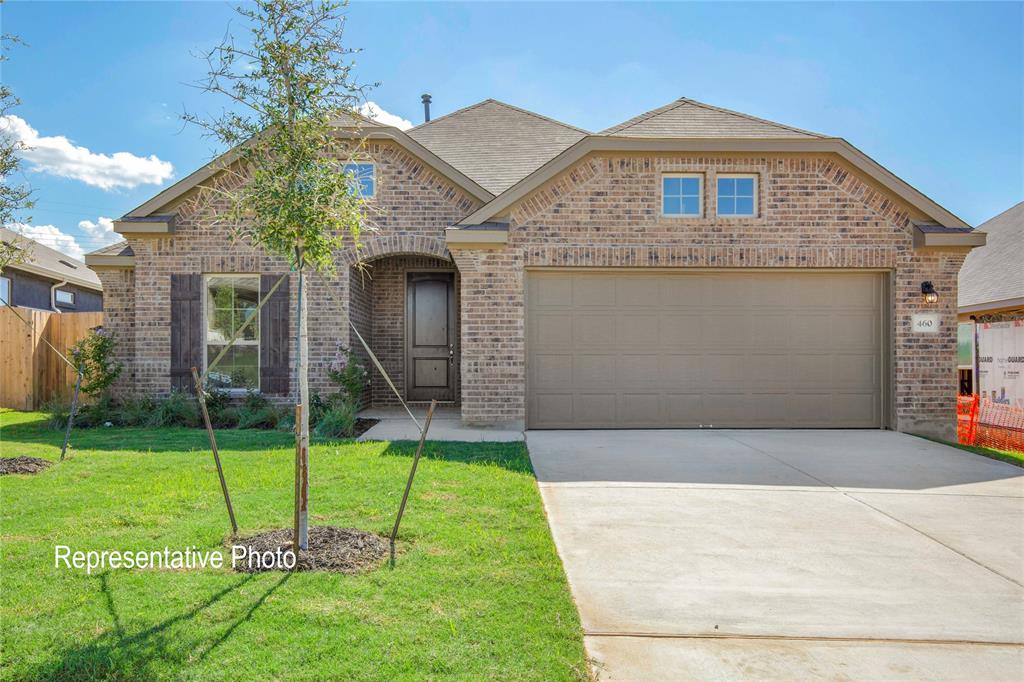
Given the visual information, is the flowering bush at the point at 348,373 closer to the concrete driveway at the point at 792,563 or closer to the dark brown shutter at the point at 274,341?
the dark brown shutter at the point at 274,341

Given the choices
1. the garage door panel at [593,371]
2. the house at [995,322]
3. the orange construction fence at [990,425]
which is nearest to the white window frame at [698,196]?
the garage door panel at [593,371]

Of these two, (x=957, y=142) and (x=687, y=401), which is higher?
(x=957, y=142)

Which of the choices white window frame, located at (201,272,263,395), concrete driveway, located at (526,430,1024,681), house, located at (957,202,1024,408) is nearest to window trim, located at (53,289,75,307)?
white window frame, located at (201,272,263,395)

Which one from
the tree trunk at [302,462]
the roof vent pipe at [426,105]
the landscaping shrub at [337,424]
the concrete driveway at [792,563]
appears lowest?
the concrete driveway at [792,563]

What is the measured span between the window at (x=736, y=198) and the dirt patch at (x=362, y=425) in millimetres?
6329

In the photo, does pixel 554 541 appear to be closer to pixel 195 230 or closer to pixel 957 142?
pixel 195 230

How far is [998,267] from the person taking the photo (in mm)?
14312

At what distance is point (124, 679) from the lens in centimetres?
271

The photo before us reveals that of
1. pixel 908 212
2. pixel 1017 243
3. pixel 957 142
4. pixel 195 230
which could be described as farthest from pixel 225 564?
pixel 1017 243

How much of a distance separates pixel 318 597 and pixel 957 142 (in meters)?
14.8

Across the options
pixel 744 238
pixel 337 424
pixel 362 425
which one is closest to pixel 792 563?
pixel 744 238

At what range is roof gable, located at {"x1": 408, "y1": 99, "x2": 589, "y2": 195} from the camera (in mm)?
12281

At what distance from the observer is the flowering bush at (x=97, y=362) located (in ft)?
34.6

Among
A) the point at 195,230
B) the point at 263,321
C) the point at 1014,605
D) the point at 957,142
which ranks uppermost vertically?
the point at 957,142
